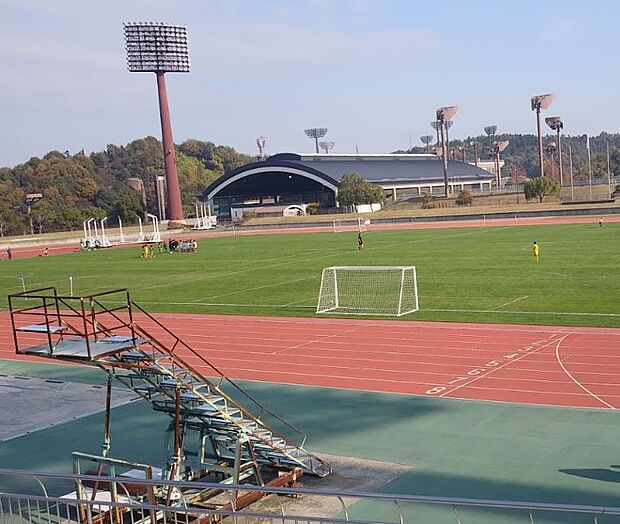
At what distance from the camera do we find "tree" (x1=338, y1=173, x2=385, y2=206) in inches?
4050

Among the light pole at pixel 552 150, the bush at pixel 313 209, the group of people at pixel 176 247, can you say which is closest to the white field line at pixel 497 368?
the group of people at pixel 176 247

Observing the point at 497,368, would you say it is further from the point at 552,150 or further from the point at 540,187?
the point at 552,150

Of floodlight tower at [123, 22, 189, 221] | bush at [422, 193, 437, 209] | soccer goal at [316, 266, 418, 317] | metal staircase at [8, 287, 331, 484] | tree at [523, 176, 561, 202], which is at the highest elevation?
floodlight tower at [123, 22, 189, 221]

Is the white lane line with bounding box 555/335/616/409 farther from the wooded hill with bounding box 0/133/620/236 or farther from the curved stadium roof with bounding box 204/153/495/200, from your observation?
the curved stadium roof with bounding box 204/153/495/200

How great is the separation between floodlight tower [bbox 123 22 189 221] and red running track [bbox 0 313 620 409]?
82.6 metres

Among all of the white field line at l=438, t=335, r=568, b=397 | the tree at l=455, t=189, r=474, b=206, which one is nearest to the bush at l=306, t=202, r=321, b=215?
the tree at l=455, t=189, r=474, b=206

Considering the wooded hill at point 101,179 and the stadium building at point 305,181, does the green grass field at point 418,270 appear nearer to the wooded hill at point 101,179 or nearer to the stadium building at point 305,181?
the wooded hill at point 101,179

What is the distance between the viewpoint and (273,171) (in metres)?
121

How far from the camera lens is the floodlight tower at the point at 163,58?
10394cm

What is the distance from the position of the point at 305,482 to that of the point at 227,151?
174 meters

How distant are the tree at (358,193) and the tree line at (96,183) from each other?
26961mm

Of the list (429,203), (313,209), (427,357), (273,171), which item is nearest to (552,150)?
(429,203)

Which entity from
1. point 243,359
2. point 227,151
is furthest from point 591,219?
point 227,151

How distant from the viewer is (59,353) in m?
10.8
